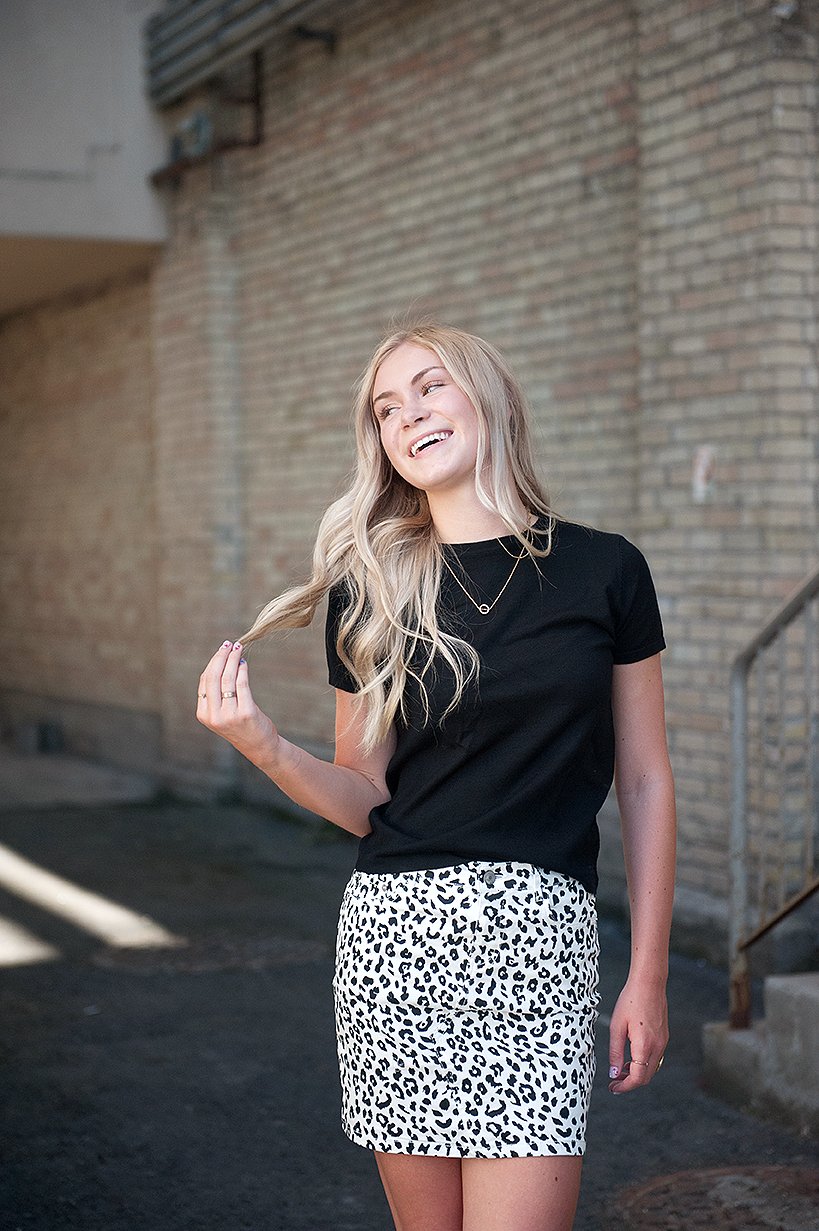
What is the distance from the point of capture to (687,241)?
5.69 metres

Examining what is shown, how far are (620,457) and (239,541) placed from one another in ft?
12.8

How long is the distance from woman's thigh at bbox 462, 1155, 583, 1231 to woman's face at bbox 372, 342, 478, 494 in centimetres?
101

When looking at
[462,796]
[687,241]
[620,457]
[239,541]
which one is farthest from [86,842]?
[462,796]

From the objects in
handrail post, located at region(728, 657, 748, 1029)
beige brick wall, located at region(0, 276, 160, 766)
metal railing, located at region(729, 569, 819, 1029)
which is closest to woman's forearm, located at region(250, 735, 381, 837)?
metal railing, located at region(729, 569, 819, 1029)

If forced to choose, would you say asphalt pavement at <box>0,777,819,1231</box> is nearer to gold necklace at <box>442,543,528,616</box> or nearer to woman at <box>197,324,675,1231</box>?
woman at <box>197,324,675,1231</box>

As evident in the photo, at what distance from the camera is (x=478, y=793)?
2176mm

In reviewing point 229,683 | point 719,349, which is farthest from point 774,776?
point 229,683

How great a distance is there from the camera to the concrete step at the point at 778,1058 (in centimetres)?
405

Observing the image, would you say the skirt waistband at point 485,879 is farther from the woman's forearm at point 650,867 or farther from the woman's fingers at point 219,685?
the woman's fingers at point 219,685

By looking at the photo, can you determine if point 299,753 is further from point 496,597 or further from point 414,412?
point 414,412

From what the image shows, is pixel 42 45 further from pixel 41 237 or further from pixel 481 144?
pixel 481 144

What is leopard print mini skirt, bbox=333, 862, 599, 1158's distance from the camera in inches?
82.8

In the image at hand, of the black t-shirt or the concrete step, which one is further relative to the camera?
the concrete step

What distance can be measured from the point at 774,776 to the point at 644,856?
11.1 feet
